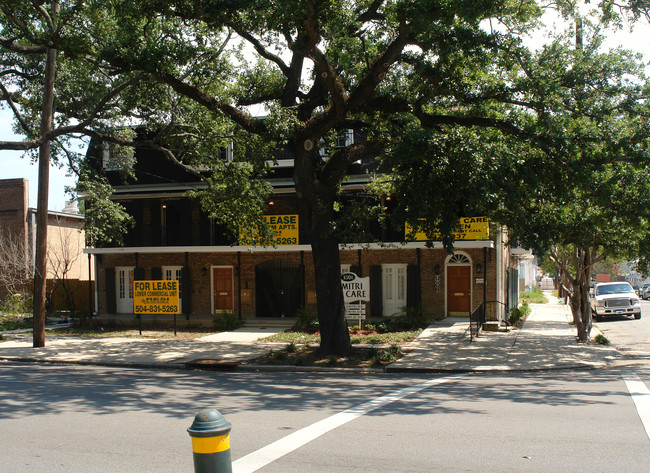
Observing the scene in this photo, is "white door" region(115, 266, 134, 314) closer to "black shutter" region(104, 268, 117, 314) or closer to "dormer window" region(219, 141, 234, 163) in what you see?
"black shutter" region(104, 268, 117, 314)

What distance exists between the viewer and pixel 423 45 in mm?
13102

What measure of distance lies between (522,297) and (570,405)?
3363 cm

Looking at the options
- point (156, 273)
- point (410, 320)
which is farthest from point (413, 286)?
point (156, 273)

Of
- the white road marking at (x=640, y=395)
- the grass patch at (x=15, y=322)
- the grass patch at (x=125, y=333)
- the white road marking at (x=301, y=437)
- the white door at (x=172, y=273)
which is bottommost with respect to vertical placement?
the grass patch at (x=125, y=333)

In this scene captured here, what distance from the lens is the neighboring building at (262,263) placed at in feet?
72.0

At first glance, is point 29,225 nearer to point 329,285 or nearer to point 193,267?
point 193,267

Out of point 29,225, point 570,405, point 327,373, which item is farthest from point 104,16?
point 29,225

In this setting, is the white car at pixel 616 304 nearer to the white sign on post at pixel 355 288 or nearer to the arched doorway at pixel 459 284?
the arched doorway at pixel 459 284

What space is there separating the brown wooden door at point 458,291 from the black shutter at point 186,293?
10516 millimetres

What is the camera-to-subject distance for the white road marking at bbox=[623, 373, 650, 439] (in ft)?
25.2

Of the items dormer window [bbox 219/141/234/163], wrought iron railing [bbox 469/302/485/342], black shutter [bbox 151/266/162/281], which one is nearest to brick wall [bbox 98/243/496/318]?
black shutter [bbox 151/266/162/281]

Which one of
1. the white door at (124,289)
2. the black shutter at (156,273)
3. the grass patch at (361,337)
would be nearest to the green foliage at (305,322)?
the grass patch at (361,337)

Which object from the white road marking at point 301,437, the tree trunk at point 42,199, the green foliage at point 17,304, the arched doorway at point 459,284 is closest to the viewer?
the white road marking at point 301,437

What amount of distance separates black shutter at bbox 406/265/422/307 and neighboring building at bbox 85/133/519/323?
4 cm
